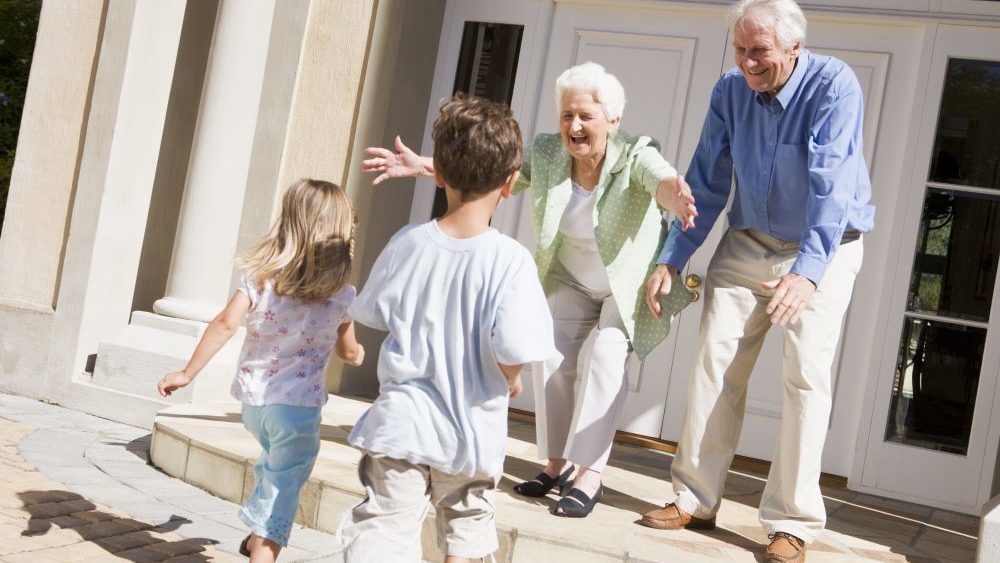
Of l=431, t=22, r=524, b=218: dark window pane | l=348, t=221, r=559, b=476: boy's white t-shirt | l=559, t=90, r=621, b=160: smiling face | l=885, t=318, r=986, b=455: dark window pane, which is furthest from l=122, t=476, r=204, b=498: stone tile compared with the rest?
l=885, t=318, r=986, b=455: dark window pane

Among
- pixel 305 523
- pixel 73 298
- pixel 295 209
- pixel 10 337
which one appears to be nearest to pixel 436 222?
pixel 295 209

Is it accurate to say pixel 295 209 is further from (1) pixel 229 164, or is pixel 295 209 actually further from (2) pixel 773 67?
(1) pixel 229 164

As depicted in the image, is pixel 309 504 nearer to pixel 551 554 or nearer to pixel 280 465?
pixel 280 465

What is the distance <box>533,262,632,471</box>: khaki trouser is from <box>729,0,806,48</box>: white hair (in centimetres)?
107

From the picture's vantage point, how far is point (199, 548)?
336 cm

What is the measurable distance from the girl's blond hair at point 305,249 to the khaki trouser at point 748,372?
51.5 inches

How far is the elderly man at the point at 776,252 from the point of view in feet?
10.9

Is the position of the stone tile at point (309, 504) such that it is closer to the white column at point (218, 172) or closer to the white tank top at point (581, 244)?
the white tank top at point (581, 244)

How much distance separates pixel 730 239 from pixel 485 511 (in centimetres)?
153

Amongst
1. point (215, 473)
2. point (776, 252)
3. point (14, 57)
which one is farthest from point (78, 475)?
point (14, 57)

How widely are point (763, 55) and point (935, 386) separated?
2765 mm

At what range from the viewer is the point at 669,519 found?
3.65 metres

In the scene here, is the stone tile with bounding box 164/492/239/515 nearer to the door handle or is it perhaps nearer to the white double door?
the door handle

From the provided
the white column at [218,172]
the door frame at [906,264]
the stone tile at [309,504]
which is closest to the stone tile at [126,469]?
the stone tile at [309,504]
